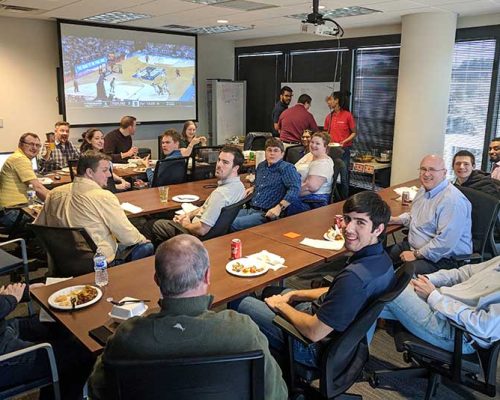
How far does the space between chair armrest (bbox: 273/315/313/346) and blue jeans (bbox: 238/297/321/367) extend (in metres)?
0.08

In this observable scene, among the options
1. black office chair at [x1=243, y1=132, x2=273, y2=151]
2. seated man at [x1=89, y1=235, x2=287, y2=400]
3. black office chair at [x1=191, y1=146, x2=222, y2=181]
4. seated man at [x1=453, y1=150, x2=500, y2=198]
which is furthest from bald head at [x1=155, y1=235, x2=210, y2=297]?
black office chair at [x1=243, y1=132, x2=273, y2=151]

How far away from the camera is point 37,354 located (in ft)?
6.21

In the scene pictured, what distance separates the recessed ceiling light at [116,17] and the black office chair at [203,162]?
2.47 m

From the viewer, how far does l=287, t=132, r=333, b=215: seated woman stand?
4293mm

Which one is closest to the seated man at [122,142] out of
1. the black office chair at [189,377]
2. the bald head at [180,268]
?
the bald head at [180,268]

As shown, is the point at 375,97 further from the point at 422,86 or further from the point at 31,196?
the point at 31,196

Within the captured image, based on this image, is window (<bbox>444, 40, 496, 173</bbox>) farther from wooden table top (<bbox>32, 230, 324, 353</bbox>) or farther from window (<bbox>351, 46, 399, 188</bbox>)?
wooden table top (<bbox>32, 230, 324, 353</bbox>)

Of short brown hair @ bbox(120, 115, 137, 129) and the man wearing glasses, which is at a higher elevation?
short brown hair @ bbox(120, 115, 137, 129)

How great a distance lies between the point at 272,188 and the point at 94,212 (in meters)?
1.82

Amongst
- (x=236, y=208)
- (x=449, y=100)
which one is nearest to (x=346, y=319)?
(x=236, y=208)

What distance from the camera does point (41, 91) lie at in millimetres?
7266

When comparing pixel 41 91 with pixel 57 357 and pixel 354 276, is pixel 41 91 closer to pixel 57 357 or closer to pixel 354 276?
pixel 57 357

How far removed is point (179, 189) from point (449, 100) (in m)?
4.32

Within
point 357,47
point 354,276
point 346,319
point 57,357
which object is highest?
point 357,47
